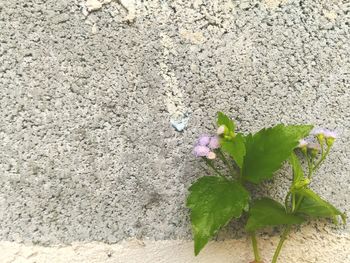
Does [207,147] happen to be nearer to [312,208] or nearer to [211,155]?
[211,155]

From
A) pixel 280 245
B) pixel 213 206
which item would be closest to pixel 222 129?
pixel 213 206

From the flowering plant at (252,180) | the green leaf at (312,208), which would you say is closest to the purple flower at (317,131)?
the flowering plant at (252,180)

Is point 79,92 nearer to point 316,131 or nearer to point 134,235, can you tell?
point 134,235

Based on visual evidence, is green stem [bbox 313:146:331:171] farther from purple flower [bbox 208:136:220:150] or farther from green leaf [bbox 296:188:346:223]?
purple flower [bbox 208:136:220:150]

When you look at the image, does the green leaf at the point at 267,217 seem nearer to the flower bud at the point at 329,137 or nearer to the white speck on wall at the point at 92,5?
the flower bud at the point at 329,137

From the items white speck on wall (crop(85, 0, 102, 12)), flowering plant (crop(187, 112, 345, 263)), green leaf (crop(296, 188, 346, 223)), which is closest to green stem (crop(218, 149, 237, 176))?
flowering plant (crop(187, 112, 345, 263))

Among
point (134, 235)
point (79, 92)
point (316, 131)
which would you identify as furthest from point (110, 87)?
point (316, 131)

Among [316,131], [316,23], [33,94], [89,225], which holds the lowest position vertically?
[89,225]
